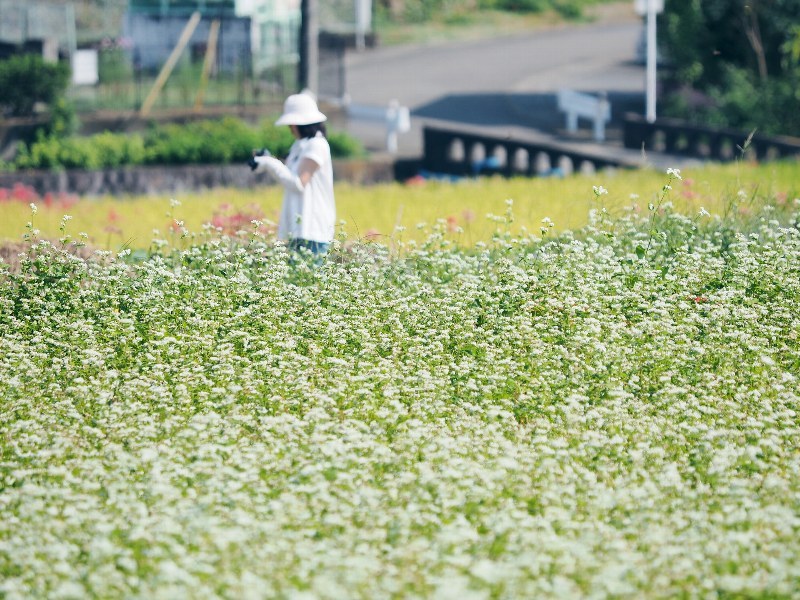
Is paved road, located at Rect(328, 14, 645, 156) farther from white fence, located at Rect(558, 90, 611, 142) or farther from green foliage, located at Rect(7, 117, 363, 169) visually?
green foliage, located at Rect(7, 117, 363, 169)

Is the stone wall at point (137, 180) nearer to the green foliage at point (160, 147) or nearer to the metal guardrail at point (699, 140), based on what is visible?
the green foliage at point (160, 147)

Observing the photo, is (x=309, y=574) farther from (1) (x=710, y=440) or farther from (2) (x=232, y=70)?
(2) (x=232, y=70)

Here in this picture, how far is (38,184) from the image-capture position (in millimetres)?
18266

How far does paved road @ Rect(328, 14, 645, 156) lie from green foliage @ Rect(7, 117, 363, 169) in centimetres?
277

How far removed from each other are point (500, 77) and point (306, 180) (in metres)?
23.2

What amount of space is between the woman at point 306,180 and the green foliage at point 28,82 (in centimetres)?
1119

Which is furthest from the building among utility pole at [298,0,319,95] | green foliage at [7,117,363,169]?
utility pole at [298,0,319,95]

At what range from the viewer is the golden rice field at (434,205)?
1254 centimetres

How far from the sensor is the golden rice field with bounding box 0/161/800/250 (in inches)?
494

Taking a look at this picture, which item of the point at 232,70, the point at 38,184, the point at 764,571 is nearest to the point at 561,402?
the point at 764,571

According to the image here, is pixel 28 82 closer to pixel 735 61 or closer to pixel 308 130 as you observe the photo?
pixel 308 130

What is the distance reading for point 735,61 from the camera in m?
25.8

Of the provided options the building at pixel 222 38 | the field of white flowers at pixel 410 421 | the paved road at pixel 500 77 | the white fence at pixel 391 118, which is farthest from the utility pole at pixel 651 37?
the field of white flowers at pixel 410 421

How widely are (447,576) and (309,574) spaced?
57cm
